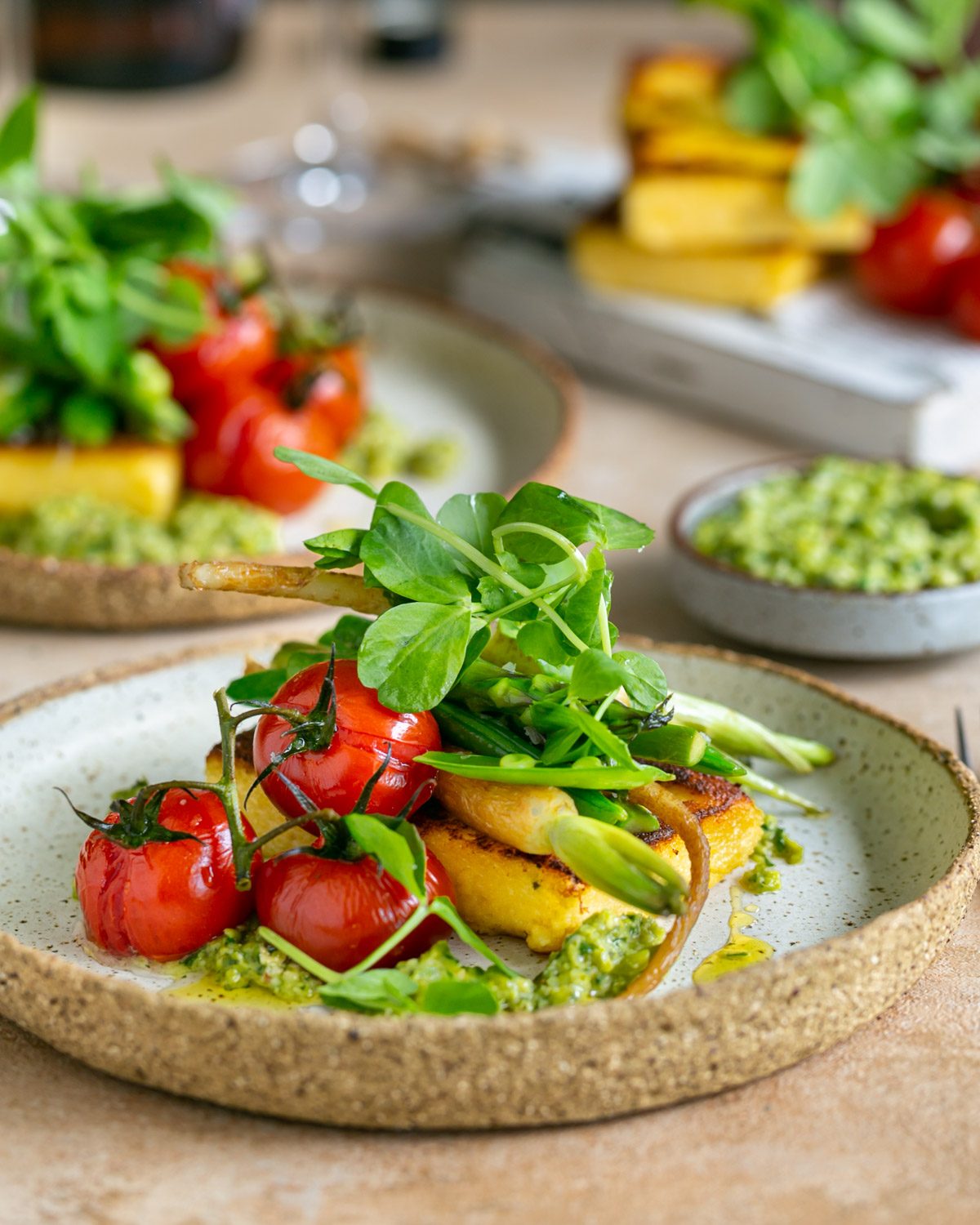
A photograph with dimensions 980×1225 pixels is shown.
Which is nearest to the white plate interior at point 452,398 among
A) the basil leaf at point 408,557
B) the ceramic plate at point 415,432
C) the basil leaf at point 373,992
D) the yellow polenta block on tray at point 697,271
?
the ceramic plate at point 415,432

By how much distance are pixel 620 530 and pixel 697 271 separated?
147 centimetres

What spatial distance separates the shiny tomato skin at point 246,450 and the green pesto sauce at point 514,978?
40.3 inches

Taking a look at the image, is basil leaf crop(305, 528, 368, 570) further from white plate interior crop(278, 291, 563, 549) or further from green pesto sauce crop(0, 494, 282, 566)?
white plate interior crop(278, 291, 563, 549)

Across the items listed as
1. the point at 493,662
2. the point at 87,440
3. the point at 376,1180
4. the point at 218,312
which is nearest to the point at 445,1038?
the point at 376,1180

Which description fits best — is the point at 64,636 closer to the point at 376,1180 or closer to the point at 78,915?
the point at 78,915

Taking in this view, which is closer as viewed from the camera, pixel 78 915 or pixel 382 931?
pixel 382 931

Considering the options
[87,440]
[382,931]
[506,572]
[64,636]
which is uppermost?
[506,572]

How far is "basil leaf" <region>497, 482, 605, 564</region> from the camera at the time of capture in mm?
1288

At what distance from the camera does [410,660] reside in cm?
122

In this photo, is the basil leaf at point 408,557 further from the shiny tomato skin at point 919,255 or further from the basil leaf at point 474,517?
the shiny tomato skin at point 919,255

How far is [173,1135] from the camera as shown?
1.10 metres

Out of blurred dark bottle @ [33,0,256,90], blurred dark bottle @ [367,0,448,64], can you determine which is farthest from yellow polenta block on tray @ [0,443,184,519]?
blurred dark bottle @ [367,0,448,64]

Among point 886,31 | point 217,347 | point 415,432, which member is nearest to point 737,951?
point 217,347

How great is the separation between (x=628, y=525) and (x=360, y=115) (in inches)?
109
